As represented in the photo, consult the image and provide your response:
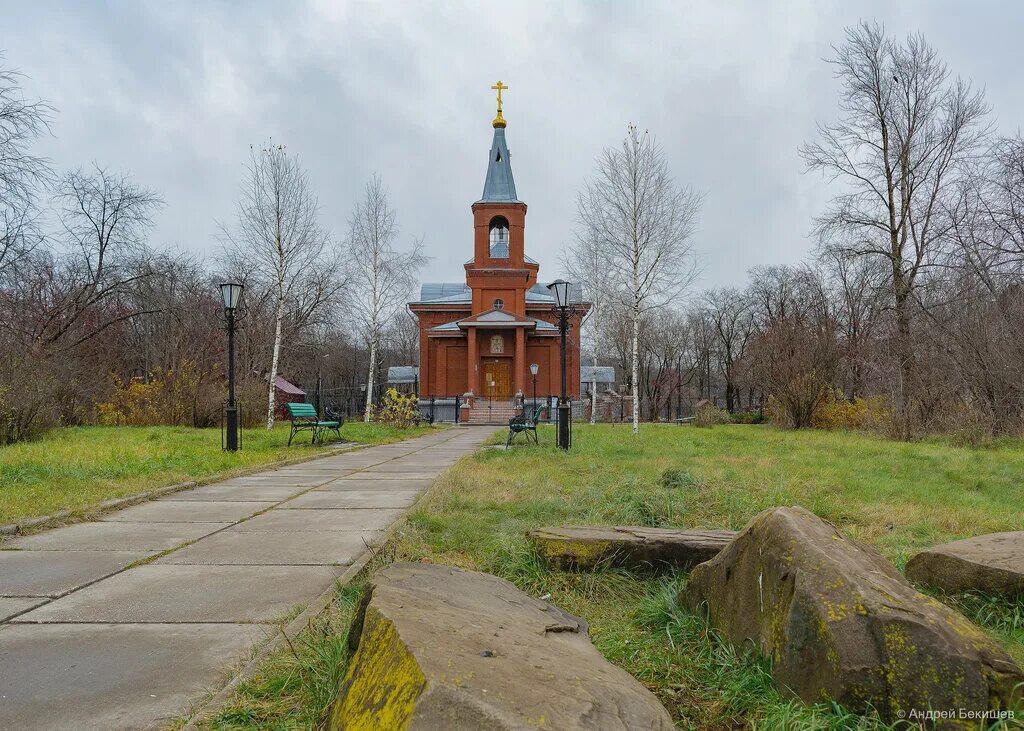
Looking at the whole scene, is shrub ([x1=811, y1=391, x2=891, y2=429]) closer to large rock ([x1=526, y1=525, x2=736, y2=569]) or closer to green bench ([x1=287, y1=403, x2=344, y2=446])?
green bench ([x1=287, y1=403, x2=344, y2=446])

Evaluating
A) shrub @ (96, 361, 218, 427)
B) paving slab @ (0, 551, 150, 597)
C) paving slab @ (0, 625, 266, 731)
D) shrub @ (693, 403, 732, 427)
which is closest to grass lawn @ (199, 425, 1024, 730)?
paving slab @ (0, 625, 266, 731)

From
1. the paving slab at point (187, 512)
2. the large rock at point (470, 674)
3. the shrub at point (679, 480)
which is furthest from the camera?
the shrub at point (679, 480)

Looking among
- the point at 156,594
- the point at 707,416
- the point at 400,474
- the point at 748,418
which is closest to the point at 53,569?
the point at 156,594

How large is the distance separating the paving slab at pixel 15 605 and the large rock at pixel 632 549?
9.35 feet

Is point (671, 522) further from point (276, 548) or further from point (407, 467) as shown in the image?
point (407, 467)

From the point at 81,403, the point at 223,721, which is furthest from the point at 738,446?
the point at 81,403

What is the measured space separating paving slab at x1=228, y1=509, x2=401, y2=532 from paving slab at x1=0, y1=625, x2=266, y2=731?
8.20 feet

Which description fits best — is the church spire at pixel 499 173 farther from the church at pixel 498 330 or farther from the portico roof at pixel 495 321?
the portico roof at pixel 495 321

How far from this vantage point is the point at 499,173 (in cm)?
4075

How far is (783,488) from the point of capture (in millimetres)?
6840

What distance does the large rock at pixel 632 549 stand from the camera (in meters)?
3.89

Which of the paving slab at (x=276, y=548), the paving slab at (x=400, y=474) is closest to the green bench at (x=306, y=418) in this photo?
the paving slab at (x=400, y=474)

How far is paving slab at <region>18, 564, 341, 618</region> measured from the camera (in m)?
3.40

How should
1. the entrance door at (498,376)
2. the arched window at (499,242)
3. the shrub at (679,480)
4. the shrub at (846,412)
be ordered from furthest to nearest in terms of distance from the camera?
the arched window at (499,242), the entrance door at (498,376), the shrub at (846,412), the shrub at (679,480)
